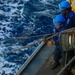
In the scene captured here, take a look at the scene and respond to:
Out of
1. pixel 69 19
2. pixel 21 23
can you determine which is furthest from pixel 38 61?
pixel 21 23


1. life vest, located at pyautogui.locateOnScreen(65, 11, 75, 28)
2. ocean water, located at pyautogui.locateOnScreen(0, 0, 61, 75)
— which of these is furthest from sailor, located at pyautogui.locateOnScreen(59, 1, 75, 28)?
ocean water, located at pyautogui.locateOnScreen(0, 0, 61, 75)

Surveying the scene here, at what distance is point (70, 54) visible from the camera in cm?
741

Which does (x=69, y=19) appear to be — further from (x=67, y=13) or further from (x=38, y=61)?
(x=38, y=61)

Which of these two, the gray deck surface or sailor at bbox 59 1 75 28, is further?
the gray deck surface

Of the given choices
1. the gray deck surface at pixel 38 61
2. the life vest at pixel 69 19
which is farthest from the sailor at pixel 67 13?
the gray deck surface at pixel 38 61

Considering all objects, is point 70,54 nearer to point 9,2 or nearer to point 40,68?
point 40,68

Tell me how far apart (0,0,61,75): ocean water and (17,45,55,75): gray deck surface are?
6.07 meters

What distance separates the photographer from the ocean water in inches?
613

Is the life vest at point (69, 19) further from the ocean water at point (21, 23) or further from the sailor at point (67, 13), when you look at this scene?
the ocean water at point (21, 23)

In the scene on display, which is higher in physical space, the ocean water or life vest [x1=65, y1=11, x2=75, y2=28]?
life vest [x1=65, y1=11, x2=75, y2=28]

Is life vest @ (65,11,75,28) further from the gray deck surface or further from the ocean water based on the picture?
the ocean water

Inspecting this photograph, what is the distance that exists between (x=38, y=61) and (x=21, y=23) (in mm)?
10758

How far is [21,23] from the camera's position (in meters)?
19.1

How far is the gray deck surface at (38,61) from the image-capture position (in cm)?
822
